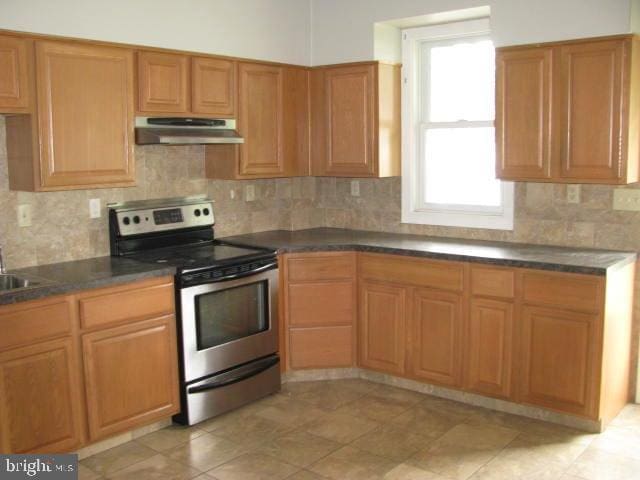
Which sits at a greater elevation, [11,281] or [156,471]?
[11,281]

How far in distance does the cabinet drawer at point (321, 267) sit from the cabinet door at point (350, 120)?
26.3 inches

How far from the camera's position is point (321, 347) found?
4430mm

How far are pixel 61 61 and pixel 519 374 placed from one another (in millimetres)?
2916

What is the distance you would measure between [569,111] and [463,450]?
1.89 metres

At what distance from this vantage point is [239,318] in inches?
158

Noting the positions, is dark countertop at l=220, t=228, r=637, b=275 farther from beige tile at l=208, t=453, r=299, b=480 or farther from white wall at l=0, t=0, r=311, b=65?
beige tile at l=208, t=453, r=299, b=480

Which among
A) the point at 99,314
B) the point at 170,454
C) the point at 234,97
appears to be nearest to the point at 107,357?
the point at 99,314

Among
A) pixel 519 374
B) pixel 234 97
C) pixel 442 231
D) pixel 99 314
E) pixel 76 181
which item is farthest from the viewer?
pixel 442 231

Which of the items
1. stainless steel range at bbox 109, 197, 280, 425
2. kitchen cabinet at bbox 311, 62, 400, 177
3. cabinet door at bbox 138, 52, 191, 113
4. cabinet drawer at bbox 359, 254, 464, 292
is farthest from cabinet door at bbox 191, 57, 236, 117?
cabinet drawer at bbox 359, 254, 464, 292

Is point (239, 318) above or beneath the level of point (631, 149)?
beneath

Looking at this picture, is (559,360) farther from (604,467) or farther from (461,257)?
(461,257)

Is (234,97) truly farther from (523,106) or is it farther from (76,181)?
(523,106)

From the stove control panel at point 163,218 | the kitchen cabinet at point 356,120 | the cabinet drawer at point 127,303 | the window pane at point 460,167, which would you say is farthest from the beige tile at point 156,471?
the window pane at point 460,167

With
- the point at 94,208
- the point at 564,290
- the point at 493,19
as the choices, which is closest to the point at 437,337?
the point at 564,290
